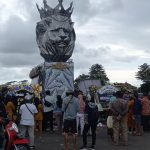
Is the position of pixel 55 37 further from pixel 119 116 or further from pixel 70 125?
pixel 70 125

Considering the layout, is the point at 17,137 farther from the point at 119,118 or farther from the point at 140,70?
the point at 140,70

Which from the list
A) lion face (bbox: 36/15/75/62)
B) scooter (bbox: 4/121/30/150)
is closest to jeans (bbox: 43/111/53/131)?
lion face (bbox: 36/15/75/62)

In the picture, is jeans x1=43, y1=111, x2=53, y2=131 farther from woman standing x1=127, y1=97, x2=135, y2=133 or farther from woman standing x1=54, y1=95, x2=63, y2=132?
woman standing x1=127, y1=97, x2=135, y2=133

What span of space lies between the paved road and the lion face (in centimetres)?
891

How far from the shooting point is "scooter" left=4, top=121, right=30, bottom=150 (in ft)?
36.3

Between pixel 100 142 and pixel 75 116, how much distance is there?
3018mm

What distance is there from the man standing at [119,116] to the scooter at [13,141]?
4.68 meters

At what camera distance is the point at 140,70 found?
381 ft

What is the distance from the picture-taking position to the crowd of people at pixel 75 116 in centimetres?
1305

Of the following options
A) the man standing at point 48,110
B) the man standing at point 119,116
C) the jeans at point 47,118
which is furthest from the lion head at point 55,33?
the man standing at point 119,116

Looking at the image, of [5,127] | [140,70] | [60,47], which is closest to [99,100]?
[60,47]

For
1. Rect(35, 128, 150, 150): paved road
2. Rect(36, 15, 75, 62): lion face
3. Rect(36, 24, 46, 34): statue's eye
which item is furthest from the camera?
Rect(36, 24, 46, 34): statue's eye

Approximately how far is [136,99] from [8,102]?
5.53 meters

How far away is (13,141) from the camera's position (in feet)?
36.5
